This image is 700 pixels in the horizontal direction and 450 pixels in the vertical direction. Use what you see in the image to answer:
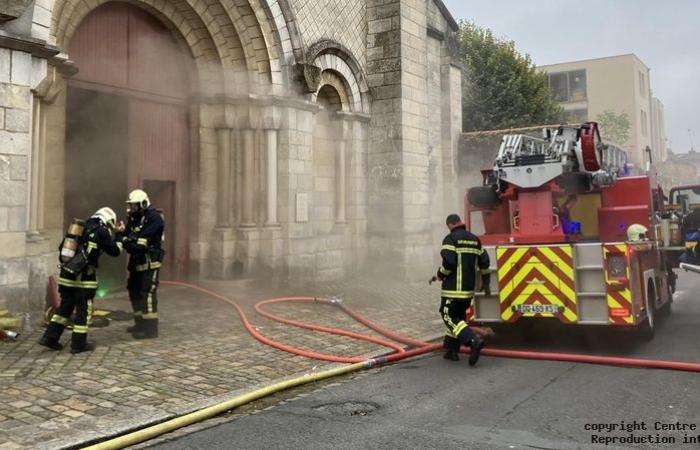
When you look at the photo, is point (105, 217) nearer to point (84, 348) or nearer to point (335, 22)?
point (84, 348)

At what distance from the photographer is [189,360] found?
603 centimetres

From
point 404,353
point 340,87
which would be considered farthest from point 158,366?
point 340,87

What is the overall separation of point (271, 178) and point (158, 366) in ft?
18.2

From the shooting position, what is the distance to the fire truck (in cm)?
651

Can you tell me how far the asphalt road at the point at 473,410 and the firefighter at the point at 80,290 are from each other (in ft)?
8.27

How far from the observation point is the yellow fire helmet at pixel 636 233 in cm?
716

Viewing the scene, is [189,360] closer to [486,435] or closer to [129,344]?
[129,344]

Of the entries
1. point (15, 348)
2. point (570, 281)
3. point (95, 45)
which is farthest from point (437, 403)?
point (95, 45)

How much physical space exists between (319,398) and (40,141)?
217 inches

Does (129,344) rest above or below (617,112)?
below

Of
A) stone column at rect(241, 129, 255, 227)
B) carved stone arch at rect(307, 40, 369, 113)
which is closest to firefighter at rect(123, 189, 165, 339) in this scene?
stone column at rect(241, 129, 255, 227)

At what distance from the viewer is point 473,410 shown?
4.48 metres

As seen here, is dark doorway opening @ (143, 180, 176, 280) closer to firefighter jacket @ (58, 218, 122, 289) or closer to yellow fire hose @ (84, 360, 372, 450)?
firefighter jacket @ (58, 218, 122, 289)

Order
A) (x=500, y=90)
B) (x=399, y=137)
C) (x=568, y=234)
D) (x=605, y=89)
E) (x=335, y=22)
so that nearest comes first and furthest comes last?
(x=568, y=234)
(x=335, y=22)
(x=399, y=137)
(x=500, y=90)
(x=605, y=89)
